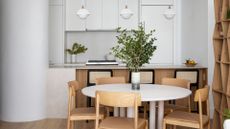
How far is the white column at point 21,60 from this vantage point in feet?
14.6

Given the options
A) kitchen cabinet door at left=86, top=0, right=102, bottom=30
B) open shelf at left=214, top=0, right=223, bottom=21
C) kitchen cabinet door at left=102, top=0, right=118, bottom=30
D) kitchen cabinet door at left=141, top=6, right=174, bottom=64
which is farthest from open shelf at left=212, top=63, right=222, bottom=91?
kitchen cabinet door at left=86, top=0, right=102, bottom=30

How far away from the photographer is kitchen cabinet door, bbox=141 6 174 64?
20.9 ft

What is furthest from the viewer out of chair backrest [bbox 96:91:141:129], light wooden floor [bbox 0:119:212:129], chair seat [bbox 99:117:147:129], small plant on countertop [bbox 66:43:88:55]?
small plant on countertop [bbox 66:43:88:55]

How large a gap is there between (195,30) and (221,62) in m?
2.17

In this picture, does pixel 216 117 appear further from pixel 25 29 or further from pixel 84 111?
pixel 25 29

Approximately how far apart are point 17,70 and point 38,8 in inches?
41.5

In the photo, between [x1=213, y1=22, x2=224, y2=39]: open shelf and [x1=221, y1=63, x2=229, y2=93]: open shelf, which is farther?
[x1=213, y1=22, x2=224, y2=39]: open shelf

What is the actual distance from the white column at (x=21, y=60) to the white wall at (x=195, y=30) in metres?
2.79

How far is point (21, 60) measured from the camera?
4.46 meters

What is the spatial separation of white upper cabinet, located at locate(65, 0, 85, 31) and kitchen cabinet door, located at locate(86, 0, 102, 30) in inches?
6.2

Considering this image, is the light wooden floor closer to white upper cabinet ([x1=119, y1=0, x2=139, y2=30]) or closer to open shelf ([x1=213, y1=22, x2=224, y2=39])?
open shelf ([x1=213, y1=22, x2=224, y2=39])

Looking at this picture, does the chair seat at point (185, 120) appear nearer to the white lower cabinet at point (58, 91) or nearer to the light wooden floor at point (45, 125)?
the light wooden floor at point (45, 125)

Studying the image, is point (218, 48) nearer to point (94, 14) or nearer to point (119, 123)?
point (119, 123)

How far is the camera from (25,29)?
445 centimetres
